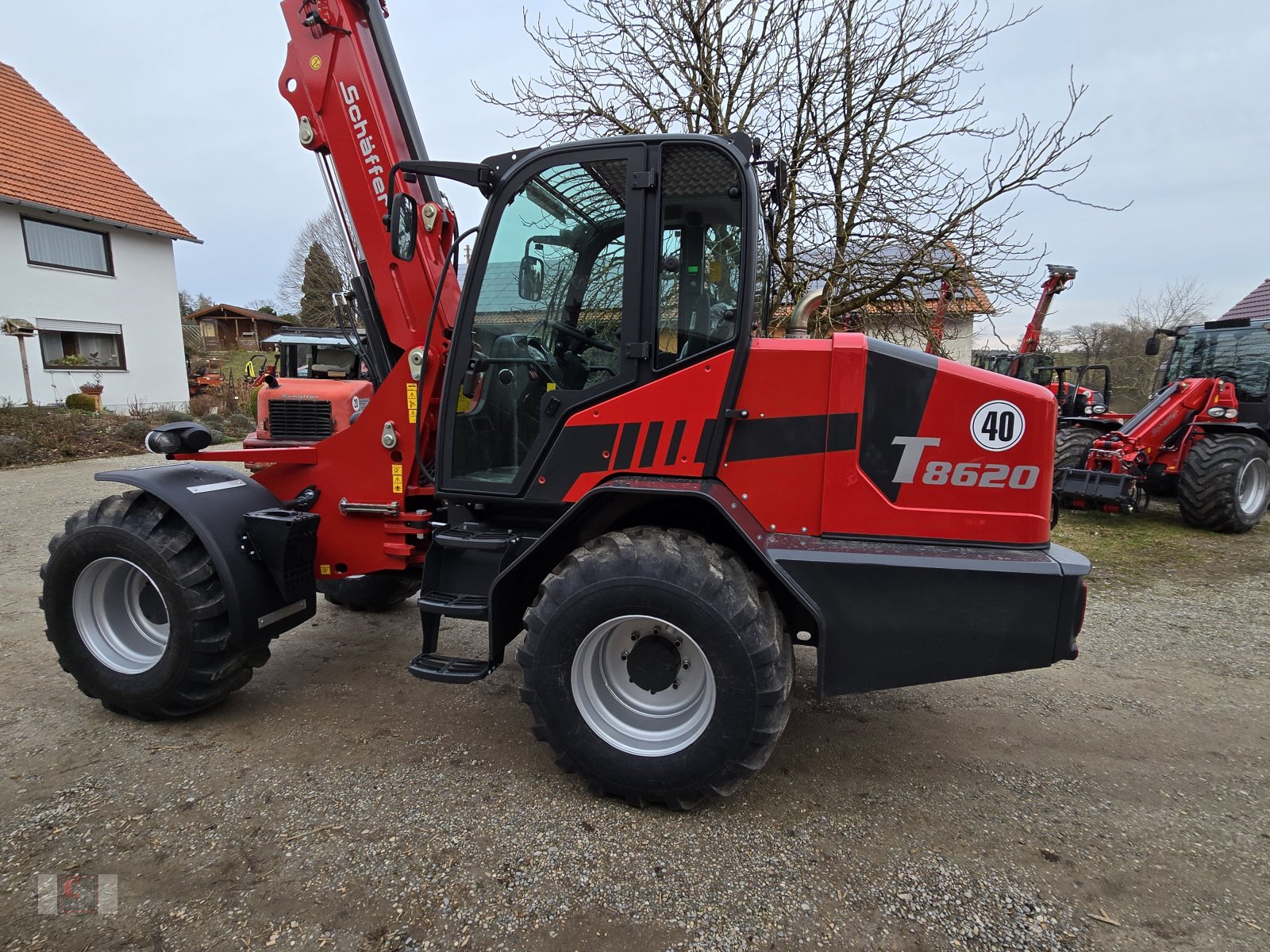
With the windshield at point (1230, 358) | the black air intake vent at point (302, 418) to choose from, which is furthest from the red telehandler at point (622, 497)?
the windshield at point (1230, 358)

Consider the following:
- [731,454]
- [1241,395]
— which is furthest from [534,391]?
[1241,395]

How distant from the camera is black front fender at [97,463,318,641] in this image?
2998 mm

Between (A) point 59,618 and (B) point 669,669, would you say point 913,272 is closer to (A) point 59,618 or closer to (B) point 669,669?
(B) point 669,669

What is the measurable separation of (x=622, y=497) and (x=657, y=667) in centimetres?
71

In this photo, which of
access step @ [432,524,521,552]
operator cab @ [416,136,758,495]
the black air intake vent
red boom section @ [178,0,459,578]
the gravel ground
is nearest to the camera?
the gravel ground

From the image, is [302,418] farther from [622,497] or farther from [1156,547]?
[1156,547]

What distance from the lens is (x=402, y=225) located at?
286 cm

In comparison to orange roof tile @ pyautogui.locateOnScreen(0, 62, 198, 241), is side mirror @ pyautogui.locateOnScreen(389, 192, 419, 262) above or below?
below

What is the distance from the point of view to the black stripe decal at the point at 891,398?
2.45m

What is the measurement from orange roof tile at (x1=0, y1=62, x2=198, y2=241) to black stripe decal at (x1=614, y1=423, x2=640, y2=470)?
59.9 ft

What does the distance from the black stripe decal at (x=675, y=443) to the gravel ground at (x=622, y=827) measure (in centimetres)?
140

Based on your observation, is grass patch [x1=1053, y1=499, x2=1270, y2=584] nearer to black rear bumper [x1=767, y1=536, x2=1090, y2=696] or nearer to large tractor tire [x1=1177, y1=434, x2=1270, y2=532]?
large tractor tire [x1=1177, y1=434, x2=1270, y2=532]

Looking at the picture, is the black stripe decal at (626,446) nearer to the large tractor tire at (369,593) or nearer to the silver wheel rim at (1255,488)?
the large tractor tire at (369,593)

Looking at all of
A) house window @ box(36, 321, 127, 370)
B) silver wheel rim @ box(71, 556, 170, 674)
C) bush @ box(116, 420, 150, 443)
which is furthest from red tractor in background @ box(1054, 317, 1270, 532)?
house window @ box(36, 321, 127, 370)
